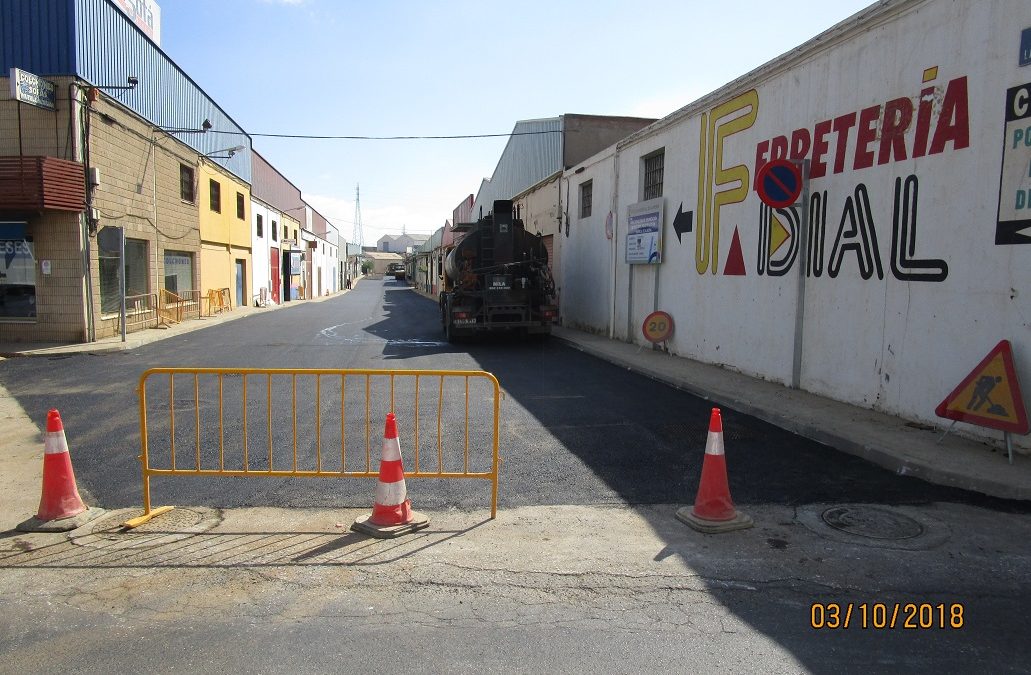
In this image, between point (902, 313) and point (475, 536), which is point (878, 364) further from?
Answer: point (475, 536)

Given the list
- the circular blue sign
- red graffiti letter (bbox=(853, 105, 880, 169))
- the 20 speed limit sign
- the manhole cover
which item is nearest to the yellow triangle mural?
the circular blue sign

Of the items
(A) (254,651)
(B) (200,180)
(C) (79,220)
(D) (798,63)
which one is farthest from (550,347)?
(B) (200,180)

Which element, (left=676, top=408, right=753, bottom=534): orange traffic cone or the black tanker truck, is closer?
(left=676, top=408, right=753, bottom=534): orange traffic cone

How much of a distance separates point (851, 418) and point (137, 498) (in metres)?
7.22

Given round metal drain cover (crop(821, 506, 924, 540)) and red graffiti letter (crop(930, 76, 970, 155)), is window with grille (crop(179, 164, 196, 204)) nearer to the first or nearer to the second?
red graffiti letter (crop(930, 76, 970, 155))

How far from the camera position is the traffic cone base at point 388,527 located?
4.62 m

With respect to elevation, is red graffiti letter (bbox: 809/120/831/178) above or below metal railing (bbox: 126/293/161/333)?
above

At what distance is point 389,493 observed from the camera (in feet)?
15.4

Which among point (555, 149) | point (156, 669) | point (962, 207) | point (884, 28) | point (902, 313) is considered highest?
point (555, 149)

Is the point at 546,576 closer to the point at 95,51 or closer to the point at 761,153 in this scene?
the point at 761,153

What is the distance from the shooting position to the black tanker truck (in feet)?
53.4

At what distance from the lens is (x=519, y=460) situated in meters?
6.49
